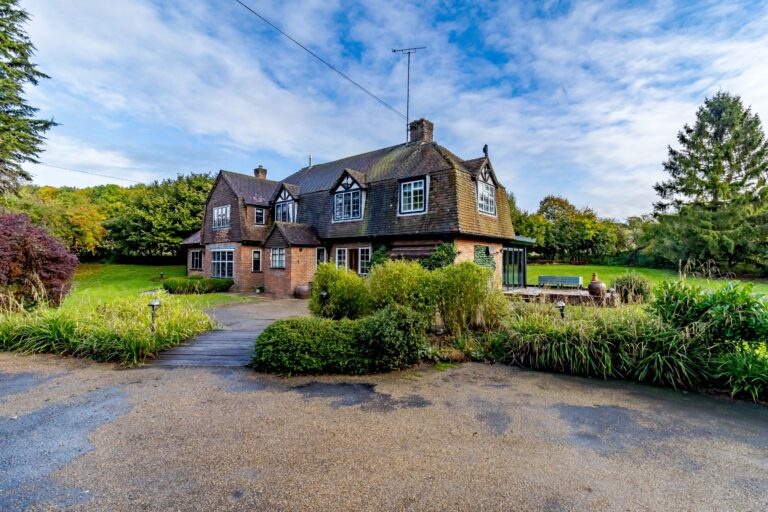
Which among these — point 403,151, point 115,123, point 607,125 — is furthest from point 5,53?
point 607,125

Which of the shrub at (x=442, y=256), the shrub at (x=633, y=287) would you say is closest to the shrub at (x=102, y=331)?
the shrub at (x=442, y=256)

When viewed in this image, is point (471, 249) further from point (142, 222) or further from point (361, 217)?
point (142, 222)

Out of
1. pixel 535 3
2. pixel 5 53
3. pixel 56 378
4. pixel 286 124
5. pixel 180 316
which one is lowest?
pixel 56 378

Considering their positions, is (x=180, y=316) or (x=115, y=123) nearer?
(x=180, y=316)

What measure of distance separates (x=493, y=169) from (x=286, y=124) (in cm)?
1045

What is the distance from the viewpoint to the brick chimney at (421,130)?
60.8ft

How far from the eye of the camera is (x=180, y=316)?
26.7 feet

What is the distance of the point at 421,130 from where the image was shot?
18.6 m

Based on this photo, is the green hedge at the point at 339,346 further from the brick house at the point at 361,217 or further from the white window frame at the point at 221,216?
the white window frame at the point at 221,216

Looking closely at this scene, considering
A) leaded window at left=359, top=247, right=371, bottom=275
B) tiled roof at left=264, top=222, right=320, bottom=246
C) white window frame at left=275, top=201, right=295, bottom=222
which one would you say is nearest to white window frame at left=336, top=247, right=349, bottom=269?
leaded window at left=359, top=247, right=371, bottom=275

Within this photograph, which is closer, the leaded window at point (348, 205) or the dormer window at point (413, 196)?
the dormer window at point (413, 196)

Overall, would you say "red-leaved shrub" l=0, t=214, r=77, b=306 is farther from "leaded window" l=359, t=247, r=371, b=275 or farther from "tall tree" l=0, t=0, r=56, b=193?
"tall tree" l=0, t=0, r=56, b=193

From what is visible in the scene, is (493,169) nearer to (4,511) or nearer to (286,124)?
(286,124)

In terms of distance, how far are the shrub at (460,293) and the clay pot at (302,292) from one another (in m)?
10.2
